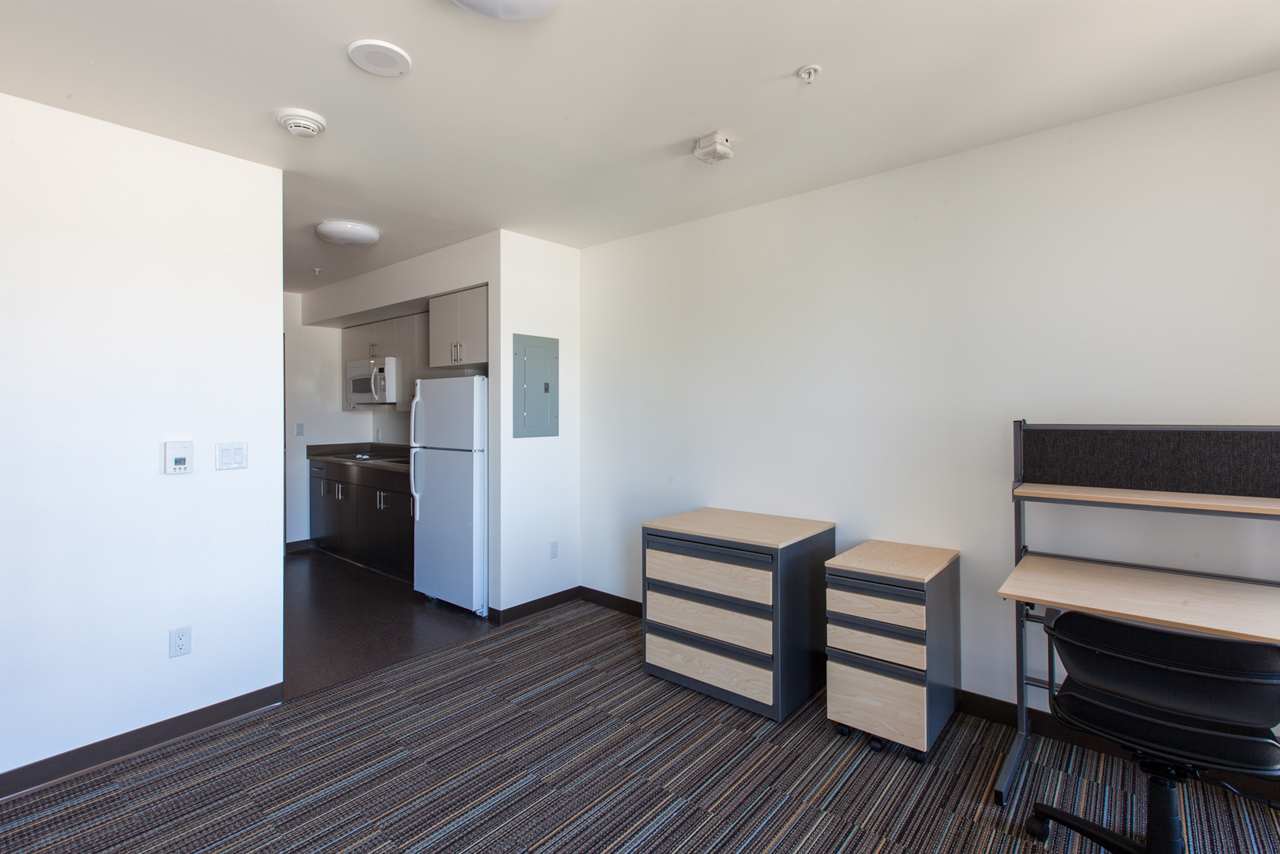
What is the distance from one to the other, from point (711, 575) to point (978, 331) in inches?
65.1

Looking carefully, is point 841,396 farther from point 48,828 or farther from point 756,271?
point 48,828

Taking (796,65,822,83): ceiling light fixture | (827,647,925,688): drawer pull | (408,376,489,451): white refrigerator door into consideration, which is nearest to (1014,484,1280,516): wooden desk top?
(827,647,925,688): drawer pull

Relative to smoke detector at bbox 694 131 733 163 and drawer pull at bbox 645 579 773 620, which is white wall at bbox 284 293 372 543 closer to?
drawer pull at bbox 645 579 773 620

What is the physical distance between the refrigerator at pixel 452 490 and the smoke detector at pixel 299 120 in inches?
67.5

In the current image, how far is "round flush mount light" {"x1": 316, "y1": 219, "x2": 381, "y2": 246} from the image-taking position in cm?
352

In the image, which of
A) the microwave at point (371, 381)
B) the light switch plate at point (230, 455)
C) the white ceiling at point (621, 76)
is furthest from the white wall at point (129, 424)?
the microwave at point (371, 381)

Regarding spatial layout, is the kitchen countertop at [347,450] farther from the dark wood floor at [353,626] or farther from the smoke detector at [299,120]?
the smoke detector at [299,120]

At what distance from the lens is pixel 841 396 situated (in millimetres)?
2969

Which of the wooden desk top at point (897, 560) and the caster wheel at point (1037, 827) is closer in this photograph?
the caster wheel at point (1037, 827)

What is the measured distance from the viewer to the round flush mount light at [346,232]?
3.52 m

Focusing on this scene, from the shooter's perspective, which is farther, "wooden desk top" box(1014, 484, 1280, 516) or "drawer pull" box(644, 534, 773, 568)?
"drawer pull" box(644, 534, 773, 568)

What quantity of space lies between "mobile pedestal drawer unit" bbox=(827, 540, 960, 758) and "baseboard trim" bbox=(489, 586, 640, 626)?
1.71 meters

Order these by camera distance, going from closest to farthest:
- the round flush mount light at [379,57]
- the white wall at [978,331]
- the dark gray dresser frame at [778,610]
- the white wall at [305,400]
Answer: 1. the round flush mount light at [379,57]
2. the white wall at [978,331]
3. the dark gray dresser frame at [778,610]
4. the white wall at [305,400]

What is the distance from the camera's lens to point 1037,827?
6.12 feet
